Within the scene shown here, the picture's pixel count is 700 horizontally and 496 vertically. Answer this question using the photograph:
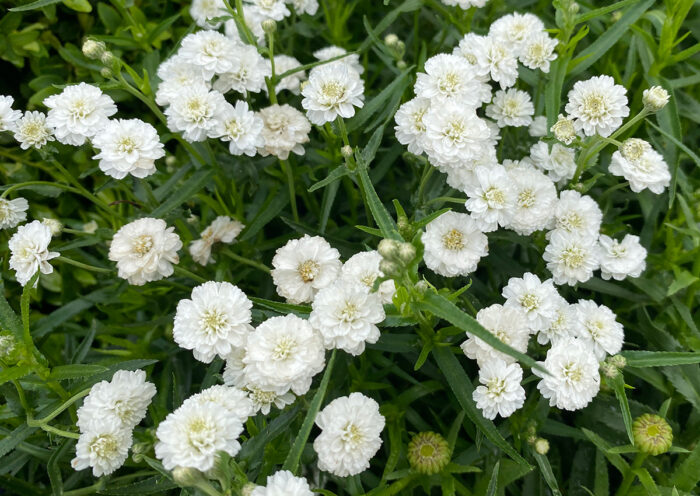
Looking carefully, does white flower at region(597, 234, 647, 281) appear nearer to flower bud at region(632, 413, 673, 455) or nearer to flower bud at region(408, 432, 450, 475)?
flower bud at region(632, 413, 673, 455)

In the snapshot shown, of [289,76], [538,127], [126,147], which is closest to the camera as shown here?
[126,147]

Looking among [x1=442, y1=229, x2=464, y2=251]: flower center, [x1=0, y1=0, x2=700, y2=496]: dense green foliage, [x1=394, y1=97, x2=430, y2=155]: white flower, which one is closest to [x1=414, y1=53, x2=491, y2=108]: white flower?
[x1=394, y1=97, x2=430, y2=155]: white flower

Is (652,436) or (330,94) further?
(330,94)

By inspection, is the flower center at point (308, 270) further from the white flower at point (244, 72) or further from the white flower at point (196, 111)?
the white flower at point (244, 72)

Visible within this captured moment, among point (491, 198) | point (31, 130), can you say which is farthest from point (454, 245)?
point (31, 130)

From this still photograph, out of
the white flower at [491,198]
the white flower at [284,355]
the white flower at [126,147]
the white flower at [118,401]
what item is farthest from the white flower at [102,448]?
the white flower at [491,198]

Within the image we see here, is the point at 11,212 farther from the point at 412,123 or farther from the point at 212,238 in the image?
the point at 412,123
